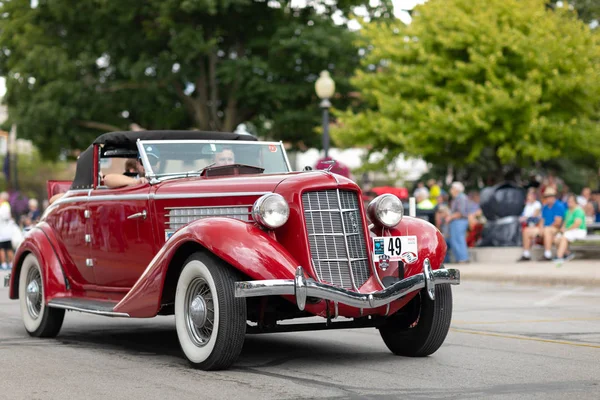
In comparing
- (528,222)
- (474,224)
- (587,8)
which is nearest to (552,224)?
(528,222)

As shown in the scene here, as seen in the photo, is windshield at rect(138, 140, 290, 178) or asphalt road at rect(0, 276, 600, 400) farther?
windshield at rect(138, 140, 290, 178)

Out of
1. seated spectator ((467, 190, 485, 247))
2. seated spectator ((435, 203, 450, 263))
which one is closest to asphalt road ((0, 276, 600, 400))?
seated spectator ((435, 203, 450, 263))

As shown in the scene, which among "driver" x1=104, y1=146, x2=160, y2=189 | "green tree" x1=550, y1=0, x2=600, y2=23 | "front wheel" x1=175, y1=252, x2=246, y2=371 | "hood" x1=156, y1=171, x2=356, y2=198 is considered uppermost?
"green tree" x1=550, y1=0, x2=600, y2=23

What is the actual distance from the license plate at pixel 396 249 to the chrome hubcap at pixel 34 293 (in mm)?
3784

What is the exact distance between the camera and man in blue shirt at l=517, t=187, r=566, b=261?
20.0 m

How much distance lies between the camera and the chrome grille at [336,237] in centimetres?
700

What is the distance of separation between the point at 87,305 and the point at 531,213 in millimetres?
14552

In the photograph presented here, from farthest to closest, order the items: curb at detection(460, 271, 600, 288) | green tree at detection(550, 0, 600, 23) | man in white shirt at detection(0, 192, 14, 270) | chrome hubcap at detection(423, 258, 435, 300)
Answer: green tree at detection(550, 0, 600, 23) < man in white shirt at detection(0, 192, 14, 270) < curb at detection(460, 271, 600, 288) < chrome hubcap at detection(423, 258, 435, 300)

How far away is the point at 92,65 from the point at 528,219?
1985 cm

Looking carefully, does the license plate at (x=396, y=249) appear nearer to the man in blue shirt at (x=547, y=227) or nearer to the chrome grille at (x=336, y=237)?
the chrome grille at (x=336, y=237)

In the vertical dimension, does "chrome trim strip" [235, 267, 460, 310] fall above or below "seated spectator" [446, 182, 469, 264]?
below

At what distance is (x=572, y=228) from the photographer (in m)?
19.4

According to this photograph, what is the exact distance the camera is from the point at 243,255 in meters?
6.61

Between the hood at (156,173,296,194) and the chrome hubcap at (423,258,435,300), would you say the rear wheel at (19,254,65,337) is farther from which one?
the chrome hubcap at (423,258,435,300)
